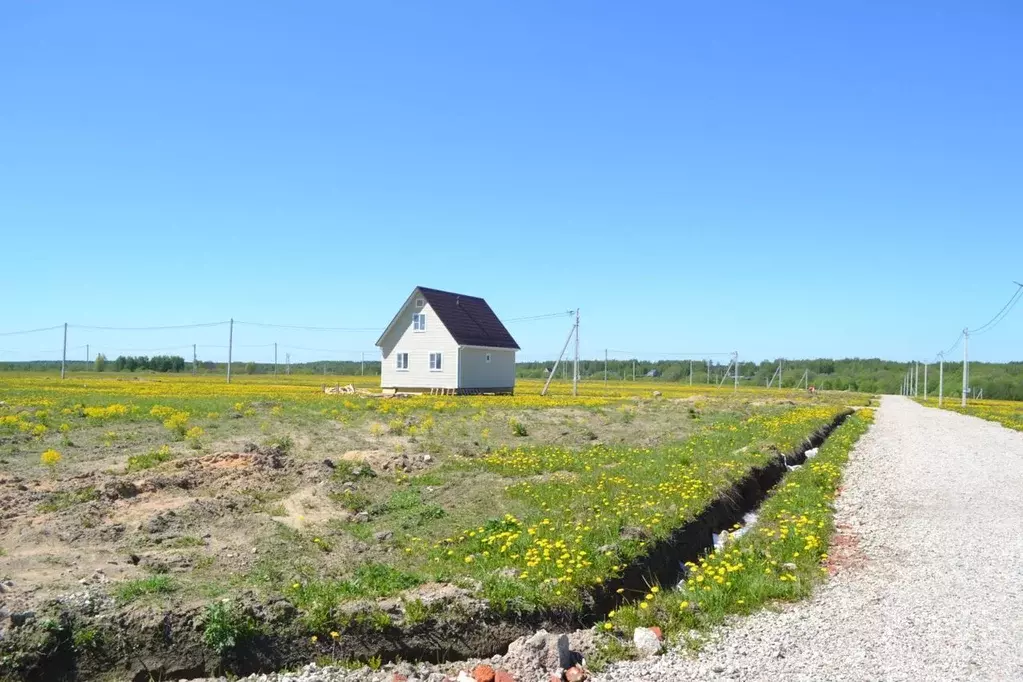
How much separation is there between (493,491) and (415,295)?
37257 mm

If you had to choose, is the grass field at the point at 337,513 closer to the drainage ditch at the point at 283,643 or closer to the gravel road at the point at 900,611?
the drainage ditch at the point at 283,643

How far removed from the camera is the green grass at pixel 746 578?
700 cm

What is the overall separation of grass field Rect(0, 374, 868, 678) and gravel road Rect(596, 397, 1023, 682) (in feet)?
5.50

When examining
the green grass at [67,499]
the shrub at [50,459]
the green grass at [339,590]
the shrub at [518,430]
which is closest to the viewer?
the green grass at [339,590]

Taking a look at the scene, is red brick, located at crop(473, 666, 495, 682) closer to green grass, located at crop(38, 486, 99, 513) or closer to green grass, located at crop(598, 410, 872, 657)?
green grass, located at crop(598, 410, 872, 657)

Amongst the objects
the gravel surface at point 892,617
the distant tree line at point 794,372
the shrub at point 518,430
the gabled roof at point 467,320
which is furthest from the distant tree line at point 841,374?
the gravel surface at point 892,617

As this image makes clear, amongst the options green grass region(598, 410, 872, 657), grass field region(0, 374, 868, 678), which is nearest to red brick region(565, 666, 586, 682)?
green grass region(598, 410, 872, 657)

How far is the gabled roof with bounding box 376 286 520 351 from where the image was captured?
155 ft

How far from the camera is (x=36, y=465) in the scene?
1358cm

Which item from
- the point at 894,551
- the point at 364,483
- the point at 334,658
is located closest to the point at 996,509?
the point at 894,551

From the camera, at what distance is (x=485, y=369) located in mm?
49406

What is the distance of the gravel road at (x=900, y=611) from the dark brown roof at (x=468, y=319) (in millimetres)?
35142

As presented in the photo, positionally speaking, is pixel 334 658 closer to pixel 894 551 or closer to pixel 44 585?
pixel 44 585

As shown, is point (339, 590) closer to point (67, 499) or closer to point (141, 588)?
point (141, 588)
